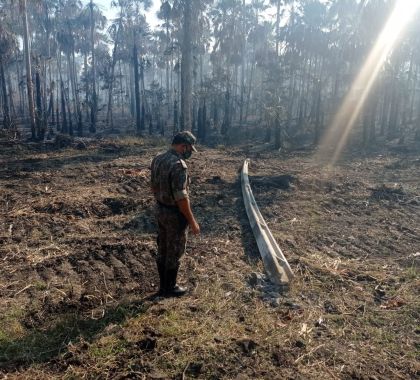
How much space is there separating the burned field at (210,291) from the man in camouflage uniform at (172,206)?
40cm

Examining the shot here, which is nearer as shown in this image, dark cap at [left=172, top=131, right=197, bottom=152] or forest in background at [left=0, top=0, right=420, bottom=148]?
dark cap at [left=172, top=131, right=197, bottom=152]

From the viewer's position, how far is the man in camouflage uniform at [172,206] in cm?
416

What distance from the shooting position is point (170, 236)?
4.38m

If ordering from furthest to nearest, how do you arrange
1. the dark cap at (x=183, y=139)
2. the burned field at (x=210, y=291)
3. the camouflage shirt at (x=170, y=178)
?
1. the dark cap at (x=183, y=139)
2. the camouflage shirt at (x=170, y=178)
3. the burned field at (x=210, y=291)

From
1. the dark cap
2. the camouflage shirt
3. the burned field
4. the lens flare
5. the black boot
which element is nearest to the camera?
the burned field

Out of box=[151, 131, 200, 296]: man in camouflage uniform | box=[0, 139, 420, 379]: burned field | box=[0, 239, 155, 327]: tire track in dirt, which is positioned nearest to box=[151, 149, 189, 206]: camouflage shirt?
box=[151, 131, 200, 296]: man in camouflage uniform

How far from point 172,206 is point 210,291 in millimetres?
1177

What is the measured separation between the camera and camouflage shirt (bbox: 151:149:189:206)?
13.6 feet

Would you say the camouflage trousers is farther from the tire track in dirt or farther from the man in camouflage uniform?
the tire track in dirt

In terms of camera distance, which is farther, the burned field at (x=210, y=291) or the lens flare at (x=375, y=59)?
the lens flare at (x=375, y=59)

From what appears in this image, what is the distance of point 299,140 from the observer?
28125mm

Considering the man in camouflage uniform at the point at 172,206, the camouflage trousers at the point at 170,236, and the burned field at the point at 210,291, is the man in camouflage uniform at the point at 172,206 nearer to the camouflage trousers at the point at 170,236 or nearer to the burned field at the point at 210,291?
the camouflage trousers at the point at 170,236

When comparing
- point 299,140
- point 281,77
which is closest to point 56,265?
point 299,140

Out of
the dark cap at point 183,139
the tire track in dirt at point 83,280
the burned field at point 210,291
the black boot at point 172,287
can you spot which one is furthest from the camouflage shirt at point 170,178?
the tire track in dirt at point 83,280
